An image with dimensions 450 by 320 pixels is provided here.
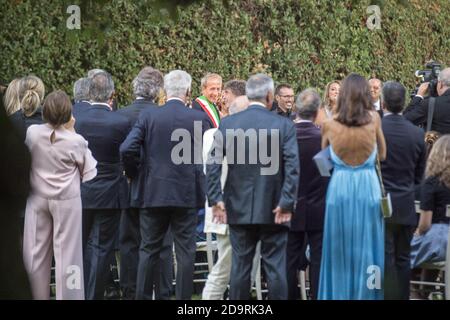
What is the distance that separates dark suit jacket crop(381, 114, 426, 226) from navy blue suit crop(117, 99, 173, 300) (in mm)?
2032

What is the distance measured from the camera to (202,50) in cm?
1502

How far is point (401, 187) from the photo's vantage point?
8367 mm

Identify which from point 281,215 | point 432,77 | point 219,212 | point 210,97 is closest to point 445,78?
point 432,77

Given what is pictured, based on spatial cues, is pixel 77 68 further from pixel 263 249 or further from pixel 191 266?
pixel 263 249

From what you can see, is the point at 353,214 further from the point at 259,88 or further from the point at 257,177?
the point at 259,88

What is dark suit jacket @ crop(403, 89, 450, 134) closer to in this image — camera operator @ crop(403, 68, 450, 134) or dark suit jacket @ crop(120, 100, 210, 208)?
camera operator @ crop(403, 68, 450, 134)

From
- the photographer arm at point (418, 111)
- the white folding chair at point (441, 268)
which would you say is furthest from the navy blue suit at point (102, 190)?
the photographer arm at point (418, 111)

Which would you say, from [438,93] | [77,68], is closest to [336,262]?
[438,93]

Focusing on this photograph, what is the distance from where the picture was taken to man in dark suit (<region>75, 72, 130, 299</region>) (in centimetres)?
912

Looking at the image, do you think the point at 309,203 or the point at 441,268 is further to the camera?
the point at 441,268

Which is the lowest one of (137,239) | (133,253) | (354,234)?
(133,253)

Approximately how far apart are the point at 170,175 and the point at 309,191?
1.13m
